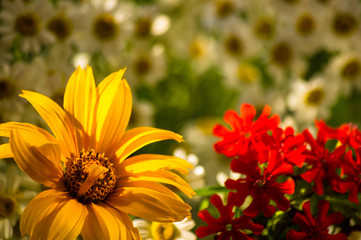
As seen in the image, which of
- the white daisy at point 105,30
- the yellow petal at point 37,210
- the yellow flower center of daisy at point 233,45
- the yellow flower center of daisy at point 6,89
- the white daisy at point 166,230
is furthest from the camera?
the yellow flower center of daisy at point 233,45

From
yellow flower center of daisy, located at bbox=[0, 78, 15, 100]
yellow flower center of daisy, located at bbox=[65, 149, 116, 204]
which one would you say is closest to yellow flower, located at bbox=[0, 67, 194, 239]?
yellow flower center of daisy, located at bbox=[65, 149, 116, 204]

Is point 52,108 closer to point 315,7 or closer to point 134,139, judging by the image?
point 134,139

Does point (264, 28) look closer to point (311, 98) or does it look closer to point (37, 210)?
point (311, 98)

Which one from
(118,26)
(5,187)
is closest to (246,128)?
(5,187)

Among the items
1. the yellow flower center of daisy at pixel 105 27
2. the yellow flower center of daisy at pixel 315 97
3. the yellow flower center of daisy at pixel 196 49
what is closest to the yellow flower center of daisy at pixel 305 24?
the yellow flower center of daisy at pixel 315 97

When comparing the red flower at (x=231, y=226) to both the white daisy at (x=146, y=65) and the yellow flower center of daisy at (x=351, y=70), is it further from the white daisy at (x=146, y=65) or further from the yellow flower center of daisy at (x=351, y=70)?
the yellow flower center of daisy at (x=351, y=70)

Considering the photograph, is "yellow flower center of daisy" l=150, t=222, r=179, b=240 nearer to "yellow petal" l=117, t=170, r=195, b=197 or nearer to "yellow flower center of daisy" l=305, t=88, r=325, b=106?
"yellow petal" l=117, t=170, r=195, b=197

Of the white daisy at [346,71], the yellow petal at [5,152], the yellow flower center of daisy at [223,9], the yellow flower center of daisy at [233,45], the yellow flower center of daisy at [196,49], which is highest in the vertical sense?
the yellow flower center of daisy at [223,9]
